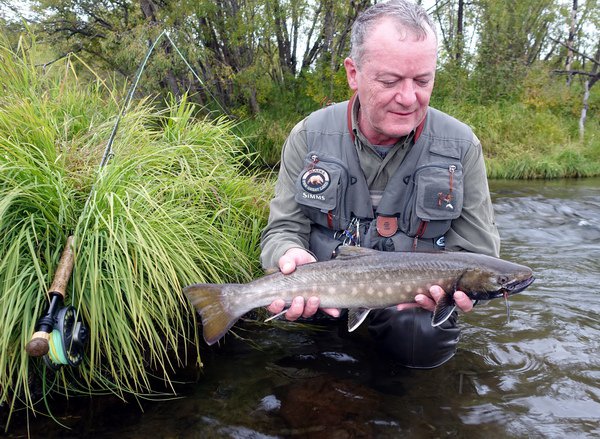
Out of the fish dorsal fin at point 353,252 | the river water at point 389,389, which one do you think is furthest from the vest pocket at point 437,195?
the river water at point 389,389

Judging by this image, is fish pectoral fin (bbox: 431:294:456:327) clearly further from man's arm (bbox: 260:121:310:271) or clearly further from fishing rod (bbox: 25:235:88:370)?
fishing rod (bbox: 25:235:88:370)

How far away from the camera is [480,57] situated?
21.6 m

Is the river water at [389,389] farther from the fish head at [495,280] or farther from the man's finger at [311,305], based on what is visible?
the fish head at [495,280]

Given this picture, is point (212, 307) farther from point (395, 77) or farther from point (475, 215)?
point (475, 215)

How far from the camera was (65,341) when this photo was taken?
252cm

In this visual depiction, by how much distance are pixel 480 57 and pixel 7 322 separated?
881 inches

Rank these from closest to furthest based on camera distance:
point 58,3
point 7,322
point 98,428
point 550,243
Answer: point 7,322
point 98,428
point 550,243
point 58,3

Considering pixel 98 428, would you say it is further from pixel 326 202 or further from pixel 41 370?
pixel 326 202

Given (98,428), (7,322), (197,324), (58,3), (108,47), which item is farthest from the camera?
(58,3)

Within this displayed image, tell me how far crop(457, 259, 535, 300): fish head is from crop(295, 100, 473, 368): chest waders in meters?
0.47

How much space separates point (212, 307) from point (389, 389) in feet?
4.47

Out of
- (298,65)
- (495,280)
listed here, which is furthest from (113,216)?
(298,65)

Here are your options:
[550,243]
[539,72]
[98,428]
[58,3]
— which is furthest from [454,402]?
[539,72]

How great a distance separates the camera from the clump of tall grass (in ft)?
9.39
